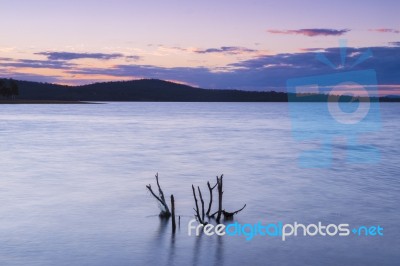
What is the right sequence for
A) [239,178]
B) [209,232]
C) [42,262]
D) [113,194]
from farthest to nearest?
1. [239,178]
2. [113,194]
3. [209,232]
4. [42,262]

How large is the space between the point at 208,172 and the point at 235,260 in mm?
22484

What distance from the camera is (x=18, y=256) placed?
51.4 ft

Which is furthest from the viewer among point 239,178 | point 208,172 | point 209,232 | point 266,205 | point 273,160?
point 273,160

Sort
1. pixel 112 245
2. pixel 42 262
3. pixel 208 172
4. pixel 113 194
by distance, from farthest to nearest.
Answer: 1. pixel 208 172
2. pixel 113 194
3. pixel 112 245
4. pixel 42 262

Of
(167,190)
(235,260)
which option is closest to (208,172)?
(167,190)

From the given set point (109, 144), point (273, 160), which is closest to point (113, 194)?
point (273, 160)

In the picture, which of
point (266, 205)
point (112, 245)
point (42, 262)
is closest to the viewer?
point (42, 262)

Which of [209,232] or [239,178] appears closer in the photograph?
[209,232]

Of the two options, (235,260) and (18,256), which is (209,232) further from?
(18,256)

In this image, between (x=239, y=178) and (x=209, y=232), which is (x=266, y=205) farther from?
(x=239, y=178)

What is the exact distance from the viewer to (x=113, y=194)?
26906 millimetres

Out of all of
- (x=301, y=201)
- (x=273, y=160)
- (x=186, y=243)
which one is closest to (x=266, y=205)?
(x=301, y=201)

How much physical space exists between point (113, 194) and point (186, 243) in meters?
10.8

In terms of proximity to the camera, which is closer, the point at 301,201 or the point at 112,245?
the point at 112,245
